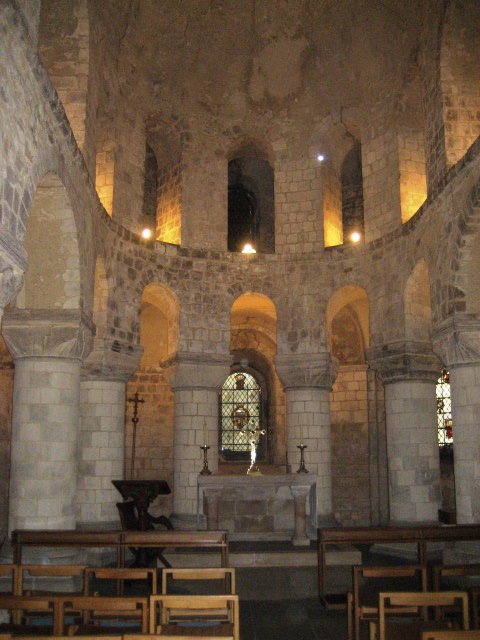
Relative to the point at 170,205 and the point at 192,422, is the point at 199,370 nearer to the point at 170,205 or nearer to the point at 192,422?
the point at 192,422

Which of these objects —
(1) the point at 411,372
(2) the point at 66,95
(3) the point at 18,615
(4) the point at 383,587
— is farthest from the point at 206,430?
(3) the point at 18,615

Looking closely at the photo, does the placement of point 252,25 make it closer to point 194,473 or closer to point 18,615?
point 194,473

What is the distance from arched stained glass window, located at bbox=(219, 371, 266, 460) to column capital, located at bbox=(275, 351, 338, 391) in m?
3.62

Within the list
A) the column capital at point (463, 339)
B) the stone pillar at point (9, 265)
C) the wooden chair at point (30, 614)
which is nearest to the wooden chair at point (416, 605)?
the wooden chair at point (30, 614)

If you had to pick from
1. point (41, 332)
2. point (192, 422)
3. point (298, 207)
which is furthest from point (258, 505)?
point (298, 207)

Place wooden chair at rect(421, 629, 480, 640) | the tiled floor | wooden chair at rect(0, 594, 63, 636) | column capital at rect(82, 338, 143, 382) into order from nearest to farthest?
1. wooden chair at rect(421, 629, 480, 640)
2. wooden chair at rect(0, 594, 63, 636)
3. the tiled floor
4. column capital at rect(82, 338, 143, 382)

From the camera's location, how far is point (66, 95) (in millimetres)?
11766

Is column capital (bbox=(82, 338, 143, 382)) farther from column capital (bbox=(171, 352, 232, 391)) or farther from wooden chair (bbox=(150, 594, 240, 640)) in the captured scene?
wooden chair (bbox=(150, 594, 240, 640))

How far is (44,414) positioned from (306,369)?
6.62 metres

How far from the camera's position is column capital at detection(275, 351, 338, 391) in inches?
600

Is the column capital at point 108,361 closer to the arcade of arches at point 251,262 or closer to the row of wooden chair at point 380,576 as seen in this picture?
the arcade of arches at point 251,262

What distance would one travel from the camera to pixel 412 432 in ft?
45.5

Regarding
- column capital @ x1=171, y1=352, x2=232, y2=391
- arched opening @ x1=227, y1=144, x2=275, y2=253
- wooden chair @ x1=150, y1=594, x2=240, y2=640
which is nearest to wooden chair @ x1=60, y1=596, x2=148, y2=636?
wooden chair @ x1=150, y1=594, x2=240, y2=640

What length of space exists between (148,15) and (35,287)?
7.81m
